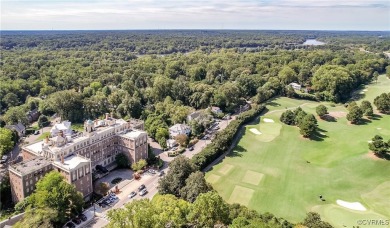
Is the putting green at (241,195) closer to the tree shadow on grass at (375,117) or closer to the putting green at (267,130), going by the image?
the putting green at (267,130)

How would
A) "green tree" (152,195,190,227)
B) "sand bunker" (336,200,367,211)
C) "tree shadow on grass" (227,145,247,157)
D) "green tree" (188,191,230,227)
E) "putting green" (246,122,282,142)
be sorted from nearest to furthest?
"green tree" (152,195,190,227)
"green tree" (188,191,230,227)
"sand bunker" (336,200,367,211)
"tree shadow on grass" (227,145,247,157)
"putting green" (246,122,282,142)

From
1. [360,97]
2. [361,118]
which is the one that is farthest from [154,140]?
[360,97]

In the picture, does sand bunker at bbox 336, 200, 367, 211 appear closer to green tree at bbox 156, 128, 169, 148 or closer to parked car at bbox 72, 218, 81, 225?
green tree at bbox 156, 128, 169, 148

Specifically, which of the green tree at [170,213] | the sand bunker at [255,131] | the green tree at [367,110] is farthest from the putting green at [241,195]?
the green tree at [367,110]

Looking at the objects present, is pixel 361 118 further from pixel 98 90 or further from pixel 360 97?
pixel 98 90

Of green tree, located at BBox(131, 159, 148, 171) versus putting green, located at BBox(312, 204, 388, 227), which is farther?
green tree, located at BBox(131, 159, 148, 171)

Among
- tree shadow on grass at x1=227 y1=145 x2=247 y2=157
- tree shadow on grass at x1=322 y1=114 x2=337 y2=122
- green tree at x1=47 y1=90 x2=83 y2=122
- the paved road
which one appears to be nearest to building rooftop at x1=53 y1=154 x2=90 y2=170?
Result: the paved road

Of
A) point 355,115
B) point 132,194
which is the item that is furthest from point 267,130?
point 132,194
